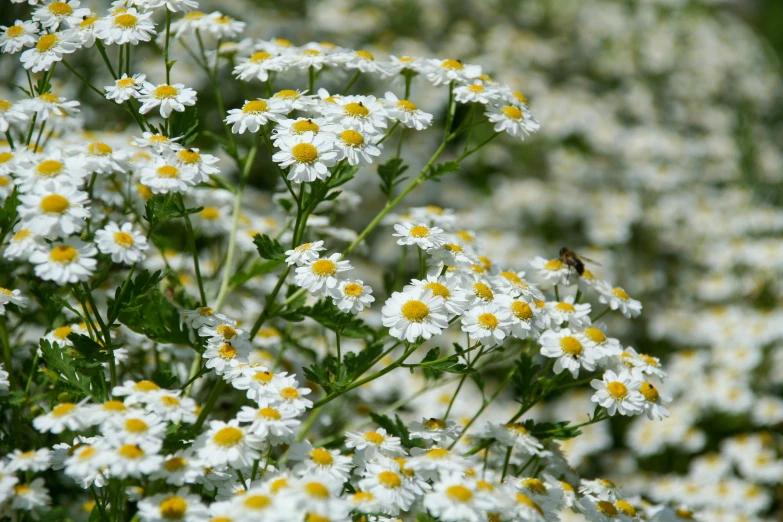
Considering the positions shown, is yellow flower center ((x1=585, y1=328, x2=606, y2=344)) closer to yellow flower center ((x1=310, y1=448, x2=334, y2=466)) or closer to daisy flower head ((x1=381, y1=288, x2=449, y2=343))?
daisy flower head ((x1=381, y1=288, x2=449, y2=343))

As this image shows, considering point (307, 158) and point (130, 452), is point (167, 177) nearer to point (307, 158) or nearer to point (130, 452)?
point (307, 158)

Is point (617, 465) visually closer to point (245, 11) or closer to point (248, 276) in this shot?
point (248, 276)

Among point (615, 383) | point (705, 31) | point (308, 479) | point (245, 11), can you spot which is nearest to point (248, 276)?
point (308, 479)

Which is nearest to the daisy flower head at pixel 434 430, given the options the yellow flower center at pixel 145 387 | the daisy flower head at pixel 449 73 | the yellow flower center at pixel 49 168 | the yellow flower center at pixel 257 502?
the yellow flower center at pixel 257 502

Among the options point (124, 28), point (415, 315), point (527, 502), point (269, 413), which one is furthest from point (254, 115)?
point (527, 502)

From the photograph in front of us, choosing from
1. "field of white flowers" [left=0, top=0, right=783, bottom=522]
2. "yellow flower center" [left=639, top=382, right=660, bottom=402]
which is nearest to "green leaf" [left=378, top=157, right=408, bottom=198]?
"field of white flowers" [left=0, top=0, right=783, bottom=522]

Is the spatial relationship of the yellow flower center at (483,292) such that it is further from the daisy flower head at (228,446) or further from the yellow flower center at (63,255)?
the yellow flower center at (63,255)
